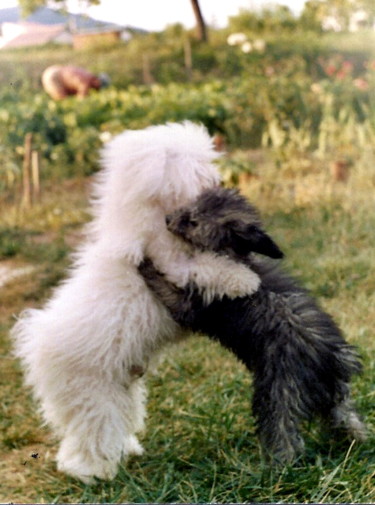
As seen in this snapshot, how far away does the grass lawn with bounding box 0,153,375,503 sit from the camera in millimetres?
2496

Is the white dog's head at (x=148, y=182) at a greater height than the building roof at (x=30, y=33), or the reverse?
the building roof at (x=30, y=33)

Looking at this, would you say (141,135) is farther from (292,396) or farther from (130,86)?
(130,86)

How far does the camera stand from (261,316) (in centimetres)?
241

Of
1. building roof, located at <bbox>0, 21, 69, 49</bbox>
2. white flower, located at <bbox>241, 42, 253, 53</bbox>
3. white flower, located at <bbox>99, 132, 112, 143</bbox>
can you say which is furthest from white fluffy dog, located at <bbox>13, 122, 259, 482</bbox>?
white flower, located at <bbox>99, 132, 112, 143</bbox>

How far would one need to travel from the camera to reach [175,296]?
8.07 feet

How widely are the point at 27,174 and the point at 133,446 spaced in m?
3.20

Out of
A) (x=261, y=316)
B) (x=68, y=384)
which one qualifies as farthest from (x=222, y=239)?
(x=68, y=384)

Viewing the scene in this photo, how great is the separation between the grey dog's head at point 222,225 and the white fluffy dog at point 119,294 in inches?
2.2

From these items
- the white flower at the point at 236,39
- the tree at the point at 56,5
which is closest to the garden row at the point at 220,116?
the white flower at the point at 236,39

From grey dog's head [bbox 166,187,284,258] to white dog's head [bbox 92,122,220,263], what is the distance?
0.07 metres

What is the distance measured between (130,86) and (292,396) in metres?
3.69

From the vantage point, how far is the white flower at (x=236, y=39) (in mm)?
4412

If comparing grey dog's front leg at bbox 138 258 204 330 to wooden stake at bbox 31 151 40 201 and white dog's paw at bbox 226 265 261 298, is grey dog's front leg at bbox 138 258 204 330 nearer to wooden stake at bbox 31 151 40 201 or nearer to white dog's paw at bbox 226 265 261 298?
white dog's paw at bbox 226 265 261 298

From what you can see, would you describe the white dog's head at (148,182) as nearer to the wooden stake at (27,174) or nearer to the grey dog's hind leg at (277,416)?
the grey dog's hind leg at (277,416)
